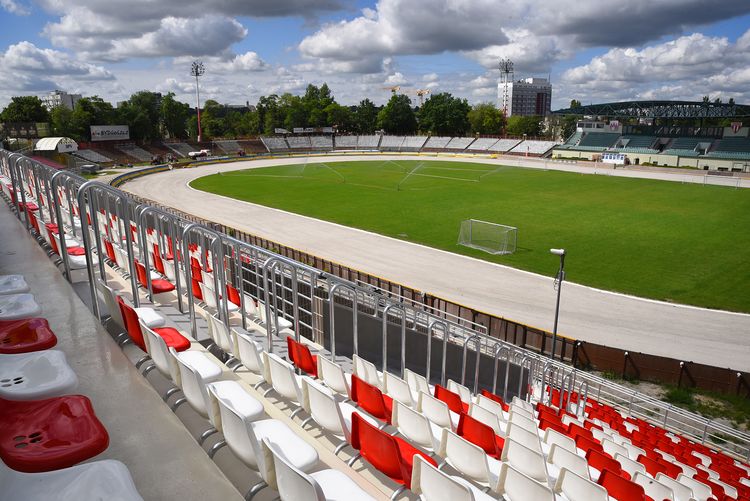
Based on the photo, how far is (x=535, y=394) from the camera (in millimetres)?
15125

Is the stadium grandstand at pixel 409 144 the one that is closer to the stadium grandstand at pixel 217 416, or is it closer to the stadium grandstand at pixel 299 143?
the stadium grandstand at pixel 299 143

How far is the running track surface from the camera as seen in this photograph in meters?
20.1

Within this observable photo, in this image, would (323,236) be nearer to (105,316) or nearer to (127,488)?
(105,316)

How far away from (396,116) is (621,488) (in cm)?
13416

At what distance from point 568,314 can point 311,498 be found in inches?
845

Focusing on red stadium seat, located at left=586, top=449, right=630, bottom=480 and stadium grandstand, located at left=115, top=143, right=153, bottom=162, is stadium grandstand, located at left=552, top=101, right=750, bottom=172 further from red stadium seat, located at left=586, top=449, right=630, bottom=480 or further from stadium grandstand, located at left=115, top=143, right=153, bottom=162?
red stadium seat, located at left=586, top=449, right=630, bottom=480

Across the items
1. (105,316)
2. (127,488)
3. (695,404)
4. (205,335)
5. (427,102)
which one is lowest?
(695,404)

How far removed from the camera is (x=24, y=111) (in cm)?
10350

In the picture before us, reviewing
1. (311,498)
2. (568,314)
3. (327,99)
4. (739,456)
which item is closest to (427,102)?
(327,99)

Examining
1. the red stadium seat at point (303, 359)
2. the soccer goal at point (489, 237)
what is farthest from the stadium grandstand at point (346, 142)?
the red stadium seat at point (303, 359)

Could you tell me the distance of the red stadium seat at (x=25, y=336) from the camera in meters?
4.21

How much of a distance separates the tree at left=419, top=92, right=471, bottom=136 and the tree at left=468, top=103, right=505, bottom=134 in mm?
8454

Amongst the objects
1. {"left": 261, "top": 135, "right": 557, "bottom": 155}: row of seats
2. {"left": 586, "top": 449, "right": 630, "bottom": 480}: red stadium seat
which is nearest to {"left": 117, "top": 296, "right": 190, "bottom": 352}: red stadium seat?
{"left": 586, "top": 449, "right": 630, "bottom": 480}: red stadium seat

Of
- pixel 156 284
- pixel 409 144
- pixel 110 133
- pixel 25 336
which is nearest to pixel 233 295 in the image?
pixel 156 284
